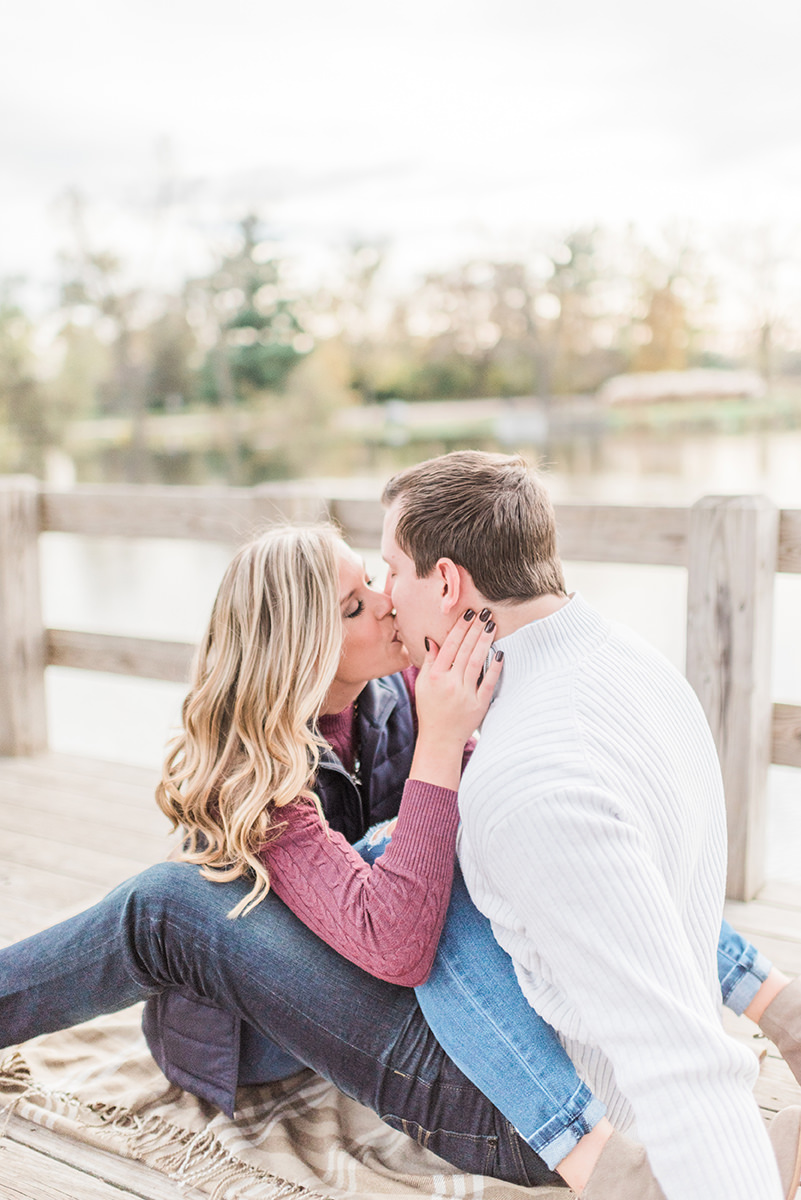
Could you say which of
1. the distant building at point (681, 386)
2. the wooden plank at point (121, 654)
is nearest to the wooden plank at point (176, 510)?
the wooden plank at point (121, 654)

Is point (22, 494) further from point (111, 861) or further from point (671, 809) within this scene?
point (671, 809)

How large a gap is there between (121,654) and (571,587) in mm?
5363

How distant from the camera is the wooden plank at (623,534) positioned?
2275 mm

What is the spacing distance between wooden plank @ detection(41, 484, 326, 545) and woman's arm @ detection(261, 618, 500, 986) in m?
1.36

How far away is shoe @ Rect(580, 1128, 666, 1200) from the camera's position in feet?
3.60

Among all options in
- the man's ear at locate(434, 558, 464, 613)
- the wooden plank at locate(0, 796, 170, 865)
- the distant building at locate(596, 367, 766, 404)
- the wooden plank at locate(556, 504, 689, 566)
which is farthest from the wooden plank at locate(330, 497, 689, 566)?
the distant building at locate(596, 367, 766, 404)

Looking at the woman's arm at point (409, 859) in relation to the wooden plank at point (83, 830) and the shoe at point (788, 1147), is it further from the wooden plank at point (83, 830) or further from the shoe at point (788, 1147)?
the wooden plank at point (83, 830)

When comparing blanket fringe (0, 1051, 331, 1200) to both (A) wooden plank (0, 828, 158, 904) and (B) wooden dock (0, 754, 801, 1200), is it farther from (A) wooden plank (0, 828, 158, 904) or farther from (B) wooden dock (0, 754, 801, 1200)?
(A) wooden plank (0, 828, 158, 904)

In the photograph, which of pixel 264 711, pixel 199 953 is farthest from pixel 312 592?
pixel 199 953

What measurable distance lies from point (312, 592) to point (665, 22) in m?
23.9

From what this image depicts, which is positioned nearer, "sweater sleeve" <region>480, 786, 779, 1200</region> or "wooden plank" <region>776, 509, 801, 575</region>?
"sweater sleeve" <region>480, 786, 779, 1200</region>

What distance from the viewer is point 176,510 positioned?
117 inches

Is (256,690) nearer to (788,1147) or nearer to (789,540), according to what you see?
(788,1147)

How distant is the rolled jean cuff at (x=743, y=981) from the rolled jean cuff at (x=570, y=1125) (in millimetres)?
428
